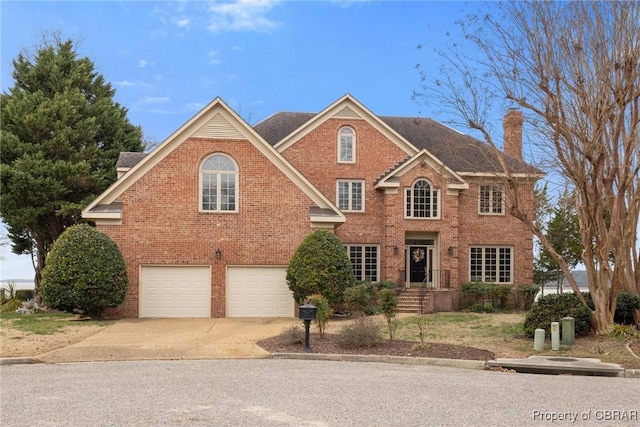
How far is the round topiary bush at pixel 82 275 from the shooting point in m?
18.4

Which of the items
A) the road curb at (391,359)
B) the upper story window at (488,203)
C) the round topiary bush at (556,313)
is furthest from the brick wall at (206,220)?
the upper story window at (488,203)

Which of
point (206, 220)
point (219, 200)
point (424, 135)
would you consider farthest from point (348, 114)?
point (206, 220)

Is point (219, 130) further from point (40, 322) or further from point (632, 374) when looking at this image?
point (632, 374)

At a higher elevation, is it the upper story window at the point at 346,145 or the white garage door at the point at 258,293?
the upper story window at the point at 346,145

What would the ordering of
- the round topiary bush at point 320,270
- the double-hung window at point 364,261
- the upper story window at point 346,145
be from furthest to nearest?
the upper story window at point 346,145, the double-hung window at point 364,261, the round topiary bush at point 320,270

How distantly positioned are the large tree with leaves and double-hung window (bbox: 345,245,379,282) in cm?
1250

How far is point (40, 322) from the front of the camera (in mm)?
18203

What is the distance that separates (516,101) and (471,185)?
Answer: 39.7ft

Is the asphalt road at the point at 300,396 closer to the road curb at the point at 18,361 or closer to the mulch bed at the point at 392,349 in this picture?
the road curb at the point at 18,361

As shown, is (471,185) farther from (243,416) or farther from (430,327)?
(243,416)

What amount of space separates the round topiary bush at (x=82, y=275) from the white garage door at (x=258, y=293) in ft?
12.4

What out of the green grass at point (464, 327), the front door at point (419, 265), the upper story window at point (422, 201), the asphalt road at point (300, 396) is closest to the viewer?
the asphalt road at point (300, 396)

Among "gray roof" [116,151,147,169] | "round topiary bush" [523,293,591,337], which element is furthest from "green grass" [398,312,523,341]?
"gray roof" [116,151,147,169]

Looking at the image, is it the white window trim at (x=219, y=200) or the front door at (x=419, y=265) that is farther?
the front door at (x=419, y=265)
